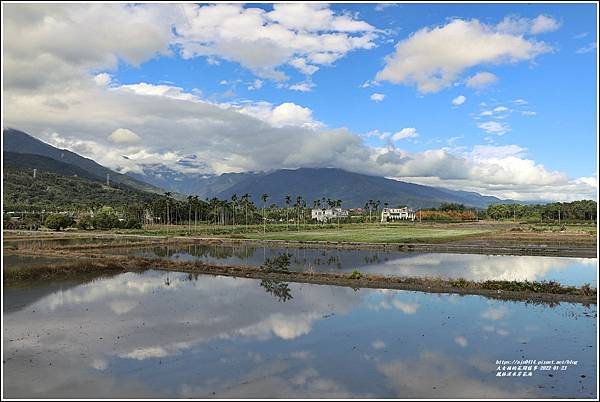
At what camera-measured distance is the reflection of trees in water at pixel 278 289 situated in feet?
94.9

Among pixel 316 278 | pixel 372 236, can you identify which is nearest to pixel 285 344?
pixel 316 278

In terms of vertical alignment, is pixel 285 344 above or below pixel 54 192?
below

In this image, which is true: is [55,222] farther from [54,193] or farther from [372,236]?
[54,193]

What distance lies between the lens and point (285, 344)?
746 inches

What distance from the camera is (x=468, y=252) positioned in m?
53.6

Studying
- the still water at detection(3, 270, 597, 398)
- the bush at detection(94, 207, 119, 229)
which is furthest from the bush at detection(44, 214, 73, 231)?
the still water at detection(3, 270, 597, 398)

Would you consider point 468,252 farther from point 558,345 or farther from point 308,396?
point 308,396

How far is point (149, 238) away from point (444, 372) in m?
63.6

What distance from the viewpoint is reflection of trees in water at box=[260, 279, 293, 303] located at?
28.9 m

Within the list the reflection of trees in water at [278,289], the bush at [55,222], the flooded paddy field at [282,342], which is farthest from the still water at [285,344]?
the bush at [55,222]

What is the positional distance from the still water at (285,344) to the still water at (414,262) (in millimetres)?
9798

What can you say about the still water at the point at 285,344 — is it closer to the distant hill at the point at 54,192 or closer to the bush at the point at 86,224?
the bush at the point at 86,224

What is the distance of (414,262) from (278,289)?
61.0ft

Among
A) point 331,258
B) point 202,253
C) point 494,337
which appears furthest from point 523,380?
point 202,253
